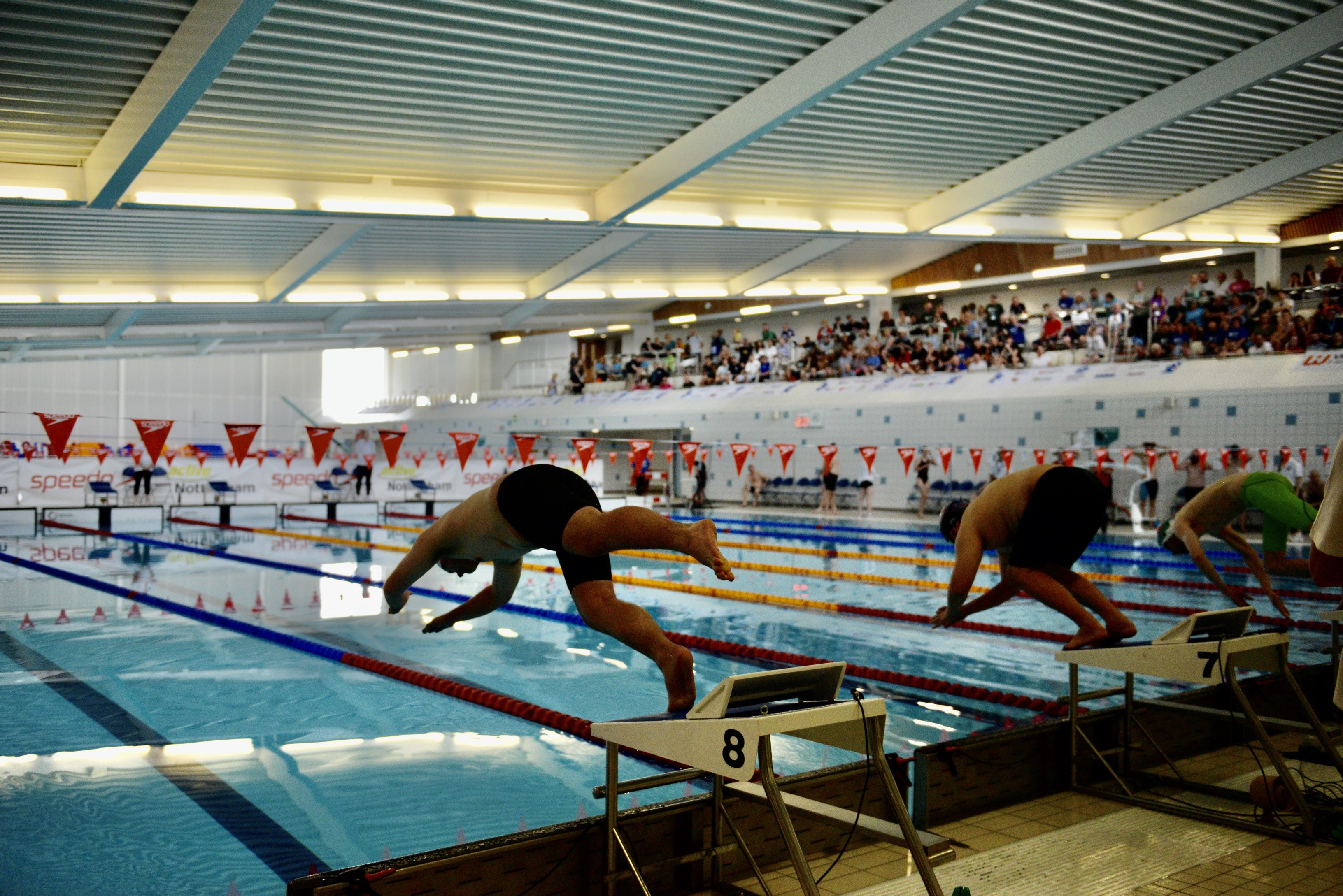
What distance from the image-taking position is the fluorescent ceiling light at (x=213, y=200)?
32.4 ft

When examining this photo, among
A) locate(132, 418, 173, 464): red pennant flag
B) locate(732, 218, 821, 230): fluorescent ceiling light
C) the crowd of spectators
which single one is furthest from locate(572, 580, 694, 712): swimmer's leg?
the crowd of spectators

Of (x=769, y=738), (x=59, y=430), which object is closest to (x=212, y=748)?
(x=769, y=738)

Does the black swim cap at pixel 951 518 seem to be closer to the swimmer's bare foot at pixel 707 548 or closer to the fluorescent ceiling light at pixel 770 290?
the swimmer's bare foot at pixel 707 548

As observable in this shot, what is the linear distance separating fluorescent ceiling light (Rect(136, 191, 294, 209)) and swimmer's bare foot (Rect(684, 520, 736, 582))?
29.9 ft

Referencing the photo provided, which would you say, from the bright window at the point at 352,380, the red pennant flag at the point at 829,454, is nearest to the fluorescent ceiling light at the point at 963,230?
the red pennant flag at the point at 829,454

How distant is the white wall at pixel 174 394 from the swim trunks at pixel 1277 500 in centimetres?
2341

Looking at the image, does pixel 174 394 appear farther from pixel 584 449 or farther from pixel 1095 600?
pixel 1095 600

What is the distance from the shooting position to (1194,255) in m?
18.1

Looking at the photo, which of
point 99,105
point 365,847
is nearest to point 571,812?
point 365,847

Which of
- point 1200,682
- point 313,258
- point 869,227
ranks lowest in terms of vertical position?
point 1200,682

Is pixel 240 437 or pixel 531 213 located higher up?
pixel 531 213

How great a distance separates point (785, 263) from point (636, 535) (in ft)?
50.8

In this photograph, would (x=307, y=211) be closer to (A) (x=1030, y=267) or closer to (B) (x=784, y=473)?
(B) (x=784, y=473)

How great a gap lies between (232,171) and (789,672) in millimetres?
9655
